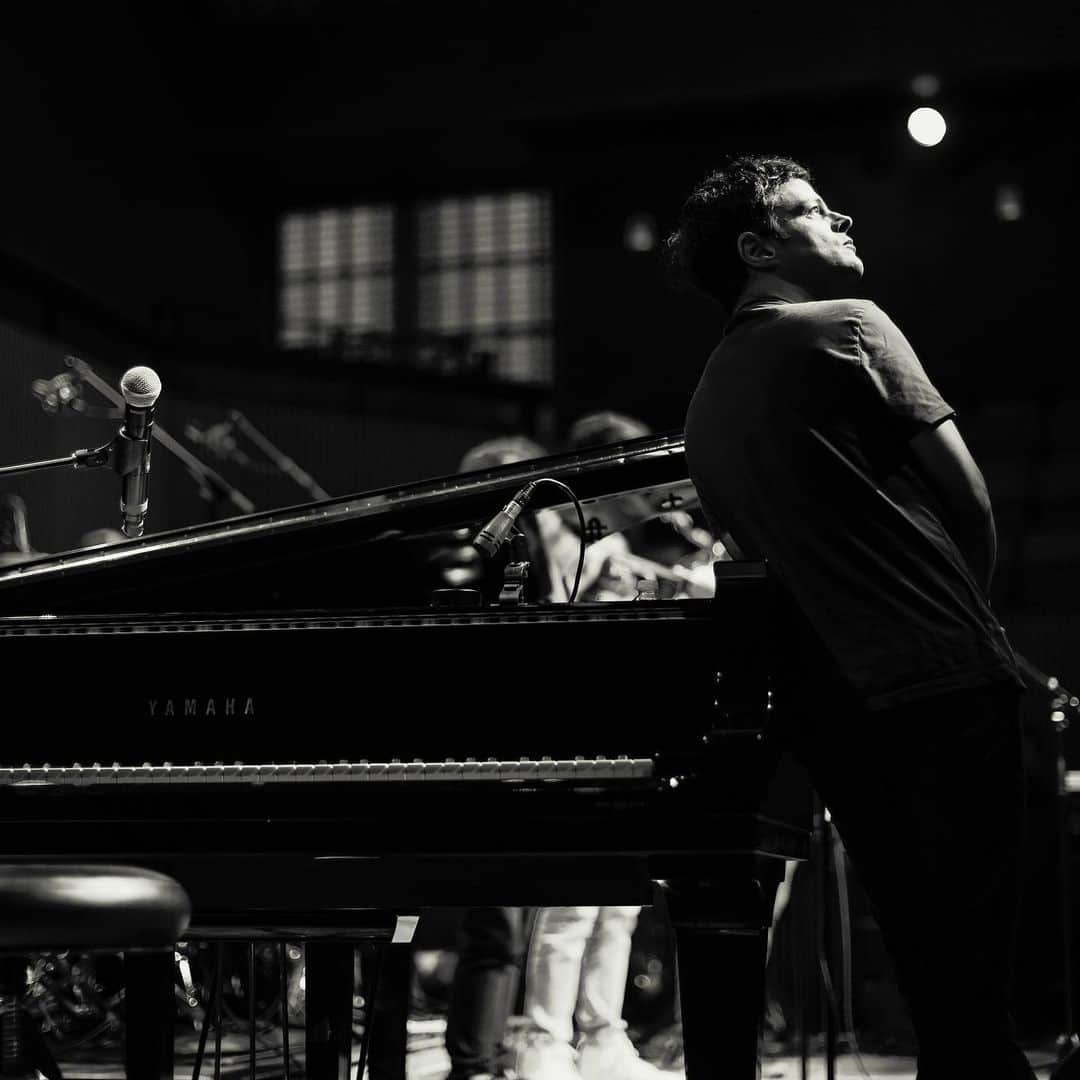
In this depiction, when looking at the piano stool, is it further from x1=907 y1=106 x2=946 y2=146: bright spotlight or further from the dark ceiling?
the dark ceiling

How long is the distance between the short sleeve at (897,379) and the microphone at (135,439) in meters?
1.36

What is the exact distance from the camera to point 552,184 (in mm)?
13312

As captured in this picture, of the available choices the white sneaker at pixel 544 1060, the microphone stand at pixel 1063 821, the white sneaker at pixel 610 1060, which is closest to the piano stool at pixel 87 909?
the white sneaker at pixel 544 1060

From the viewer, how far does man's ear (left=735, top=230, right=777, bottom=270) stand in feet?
7.95

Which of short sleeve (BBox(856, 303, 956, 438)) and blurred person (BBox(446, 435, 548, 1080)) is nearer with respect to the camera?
short sleeve (BBox(856, 303, 956, 438))

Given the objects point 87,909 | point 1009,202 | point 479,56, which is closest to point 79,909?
point 87,909

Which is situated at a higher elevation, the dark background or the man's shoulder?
the dark background

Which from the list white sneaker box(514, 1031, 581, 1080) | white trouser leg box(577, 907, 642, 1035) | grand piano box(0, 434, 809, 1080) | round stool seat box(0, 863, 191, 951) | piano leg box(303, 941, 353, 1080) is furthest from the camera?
white trouser leg box(577, 907, 642, 1035)

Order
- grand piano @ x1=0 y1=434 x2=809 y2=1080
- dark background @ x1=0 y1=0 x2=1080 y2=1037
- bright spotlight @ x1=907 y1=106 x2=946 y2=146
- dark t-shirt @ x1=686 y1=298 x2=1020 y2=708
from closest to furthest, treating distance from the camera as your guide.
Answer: dark t-shirt @ x1=686 y1=298 x2=1020 y2=708
grand piano @ x1=0 y1=434 x2=809 y2=1080
bright spotlight @ x1=907 y1=106 x2=946 y2=146
dark background @ x1=0 y1=0 x2=1080 y2=1037

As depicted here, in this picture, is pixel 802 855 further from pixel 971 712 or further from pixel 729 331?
pixel 729 331

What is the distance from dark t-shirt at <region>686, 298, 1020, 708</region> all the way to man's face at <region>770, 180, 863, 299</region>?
0.17 m

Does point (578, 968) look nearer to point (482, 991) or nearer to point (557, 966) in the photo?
point (557, 966)

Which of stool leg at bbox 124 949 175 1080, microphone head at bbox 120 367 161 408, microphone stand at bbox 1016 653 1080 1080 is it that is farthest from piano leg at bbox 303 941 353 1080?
microphone stand at bbox 1016 653 1080 1080

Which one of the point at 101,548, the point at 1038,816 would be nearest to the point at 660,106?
the point at 1038,816
